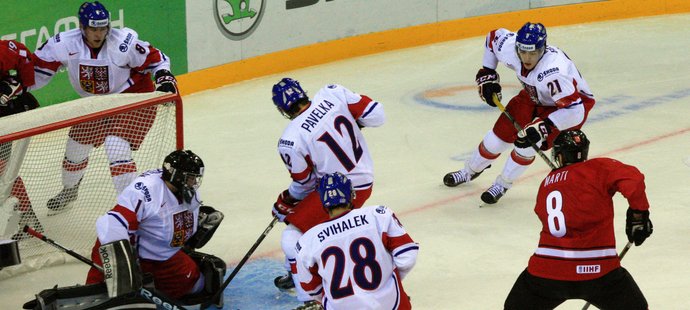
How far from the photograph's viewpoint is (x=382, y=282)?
12.6 ft

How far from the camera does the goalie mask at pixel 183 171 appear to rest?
4.51 m

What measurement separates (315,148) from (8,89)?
1.68 meters

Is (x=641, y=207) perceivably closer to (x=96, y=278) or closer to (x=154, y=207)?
(x=154, y=207)

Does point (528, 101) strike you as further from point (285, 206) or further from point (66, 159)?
point (66, 159)

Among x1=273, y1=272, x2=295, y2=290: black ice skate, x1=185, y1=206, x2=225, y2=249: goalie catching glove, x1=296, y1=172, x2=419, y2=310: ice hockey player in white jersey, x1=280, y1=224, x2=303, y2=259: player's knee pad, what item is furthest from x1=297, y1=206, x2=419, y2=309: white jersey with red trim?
x1=273, y1=272, x2=295, y2=290: black ice skate

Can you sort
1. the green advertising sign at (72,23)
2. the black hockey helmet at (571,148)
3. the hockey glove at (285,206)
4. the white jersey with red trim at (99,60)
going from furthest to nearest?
the green advertising sign at (72,23)
the white jersey with red trim at (99,60)
the hockey glove at (285,206)
the black hockey helmet at (571,148)

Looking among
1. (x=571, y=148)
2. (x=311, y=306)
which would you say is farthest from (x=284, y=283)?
(x=571, y=148)

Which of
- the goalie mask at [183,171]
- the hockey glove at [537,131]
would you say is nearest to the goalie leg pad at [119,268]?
the goalie mask at [183,171]

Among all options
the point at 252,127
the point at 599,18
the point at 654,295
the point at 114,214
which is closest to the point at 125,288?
the point at 114,214

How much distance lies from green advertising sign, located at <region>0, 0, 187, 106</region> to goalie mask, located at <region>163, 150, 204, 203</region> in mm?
2819

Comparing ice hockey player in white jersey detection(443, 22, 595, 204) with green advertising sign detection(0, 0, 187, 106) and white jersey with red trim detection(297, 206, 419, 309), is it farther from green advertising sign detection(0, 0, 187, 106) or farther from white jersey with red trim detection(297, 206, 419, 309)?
green advertising sign detection(0, 0, 187, 106)

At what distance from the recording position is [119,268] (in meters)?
4.27

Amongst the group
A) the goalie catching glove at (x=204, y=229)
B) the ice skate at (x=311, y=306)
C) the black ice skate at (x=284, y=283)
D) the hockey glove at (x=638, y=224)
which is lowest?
the black ice skate at (x=284, y=283)

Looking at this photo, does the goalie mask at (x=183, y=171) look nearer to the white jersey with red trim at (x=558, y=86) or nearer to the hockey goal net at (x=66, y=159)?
the hockey goal net at (x=66, y=159)
